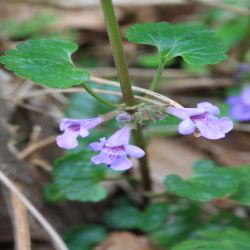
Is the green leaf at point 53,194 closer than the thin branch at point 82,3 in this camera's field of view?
Yes

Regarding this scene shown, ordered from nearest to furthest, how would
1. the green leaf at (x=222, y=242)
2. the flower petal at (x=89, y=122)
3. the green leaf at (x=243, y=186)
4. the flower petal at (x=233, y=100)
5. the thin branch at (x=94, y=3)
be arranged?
the flower petal at (x=89, y=122) → the green leaf at (x=222, y=242) → the green leaf at (x=243, y=186) → the flower petal at (x=233, y=100) → the thin branch at (x=94, y=3)

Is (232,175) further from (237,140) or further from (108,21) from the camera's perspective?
(237,140)

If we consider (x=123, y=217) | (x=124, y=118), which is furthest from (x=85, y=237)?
(x=124, y=118)

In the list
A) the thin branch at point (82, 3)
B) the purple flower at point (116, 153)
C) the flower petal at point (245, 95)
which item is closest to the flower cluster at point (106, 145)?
the purple flower at point (116, 153)

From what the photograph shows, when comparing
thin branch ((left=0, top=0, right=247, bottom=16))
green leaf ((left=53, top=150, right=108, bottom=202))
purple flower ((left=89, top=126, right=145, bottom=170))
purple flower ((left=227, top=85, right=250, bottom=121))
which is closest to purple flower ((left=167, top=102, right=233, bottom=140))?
purple flower ((left=89, top=126, right=145, bottom=170))

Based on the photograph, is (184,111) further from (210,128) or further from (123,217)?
(123,217)

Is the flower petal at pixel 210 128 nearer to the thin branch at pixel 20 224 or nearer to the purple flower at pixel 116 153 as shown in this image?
the purple flower at pixel 116 153

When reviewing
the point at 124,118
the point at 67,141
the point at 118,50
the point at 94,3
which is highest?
the point at 94,3
